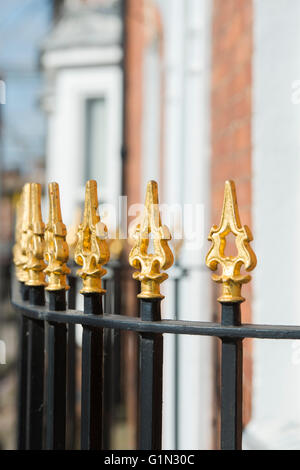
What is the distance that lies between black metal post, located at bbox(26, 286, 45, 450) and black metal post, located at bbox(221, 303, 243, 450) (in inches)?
22.9

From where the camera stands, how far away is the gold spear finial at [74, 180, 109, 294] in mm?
1325

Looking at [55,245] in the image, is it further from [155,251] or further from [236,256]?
[236,256]

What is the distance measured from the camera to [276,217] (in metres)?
1.98

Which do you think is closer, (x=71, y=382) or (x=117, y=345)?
(x=71, y=382)

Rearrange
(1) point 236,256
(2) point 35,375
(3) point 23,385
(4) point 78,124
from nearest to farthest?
(1) point 236,256
(2) point 35,375
(3) point 23,385
(4) point 78,124

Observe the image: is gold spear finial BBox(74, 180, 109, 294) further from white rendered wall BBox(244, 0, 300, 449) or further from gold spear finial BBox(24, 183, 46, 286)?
white rendered wall BBox(244, 0, 300, 449)

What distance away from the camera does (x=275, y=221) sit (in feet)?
6.49

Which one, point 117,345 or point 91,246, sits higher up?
point 91,246

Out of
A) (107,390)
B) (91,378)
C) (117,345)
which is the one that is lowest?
(107,390)

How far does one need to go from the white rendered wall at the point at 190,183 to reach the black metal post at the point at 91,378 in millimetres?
1545

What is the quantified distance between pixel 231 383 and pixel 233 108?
1.61 meters

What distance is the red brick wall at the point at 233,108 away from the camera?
2275 millimetres

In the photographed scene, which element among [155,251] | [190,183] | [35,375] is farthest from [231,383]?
[190,183]
